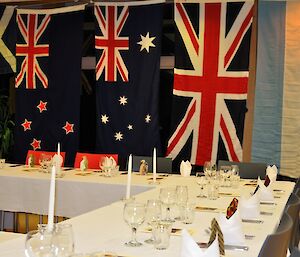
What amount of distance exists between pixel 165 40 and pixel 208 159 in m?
3.00

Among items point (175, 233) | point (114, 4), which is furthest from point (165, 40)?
point (175, 233)

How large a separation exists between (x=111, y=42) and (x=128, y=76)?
50 cm

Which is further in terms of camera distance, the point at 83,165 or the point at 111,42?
the point at 111,42

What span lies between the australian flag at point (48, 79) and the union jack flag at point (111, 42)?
368 mm

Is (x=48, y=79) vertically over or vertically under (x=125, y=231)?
over

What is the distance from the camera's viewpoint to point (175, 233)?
273 cm

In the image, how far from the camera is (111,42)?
7.59m

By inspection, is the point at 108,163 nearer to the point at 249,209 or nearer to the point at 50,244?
the point at 249,209

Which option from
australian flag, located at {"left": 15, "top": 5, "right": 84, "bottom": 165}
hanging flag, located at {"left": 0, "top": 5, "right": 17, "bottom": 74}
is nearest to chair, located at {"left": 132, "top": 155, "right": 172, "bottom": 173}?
australian flag, located at {"left": 15, "top": 5, "right": 84, "bottom": 165}

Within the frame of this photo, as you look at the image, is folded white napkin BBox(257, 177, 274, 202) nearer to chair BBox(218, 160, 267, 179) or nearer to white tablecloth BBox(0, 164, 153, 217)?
white tablecloth BBox(0, 164, 153, 217)

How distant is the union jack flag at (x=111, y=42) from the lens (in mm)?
7539

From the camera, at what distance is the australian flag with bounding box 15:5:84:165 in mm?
7891

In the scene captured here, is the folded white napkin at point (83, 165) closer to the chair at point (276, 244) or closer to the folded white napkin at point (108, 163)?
the folded white napkin at point (108, 163)

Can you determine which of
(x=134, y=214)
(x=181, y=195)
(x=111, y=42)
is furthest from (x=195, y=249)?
(x=111, y=42)
